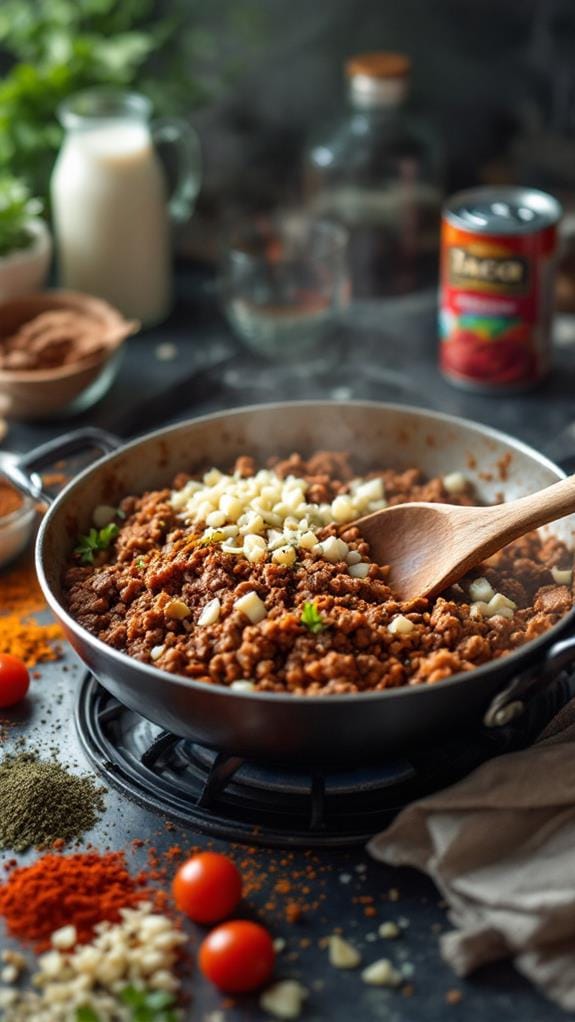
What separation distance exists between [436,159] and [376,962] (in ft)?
5.80

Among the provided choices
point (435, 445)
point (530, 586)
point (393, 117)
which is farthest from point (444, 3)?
point (530, 586)

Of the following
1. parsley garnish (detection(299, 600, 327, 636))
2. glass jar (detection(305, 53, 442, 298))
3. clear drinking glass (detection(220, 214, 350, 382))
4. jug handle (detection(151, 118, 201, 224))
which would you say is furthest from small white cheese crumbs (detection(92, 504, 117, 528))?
glass jar (detection(305, 53, 442, 298))

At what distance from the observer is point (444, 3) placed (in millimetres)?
2508

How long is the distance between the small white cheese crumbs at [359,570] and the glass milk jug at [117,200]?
113 centimetres

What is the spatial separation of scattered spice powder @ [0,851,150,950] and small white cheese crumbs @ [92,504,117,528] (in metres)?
0.48

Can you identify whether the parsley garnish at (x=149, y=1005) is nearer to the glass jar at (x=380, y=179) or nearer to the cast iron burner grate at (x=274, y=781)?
the cast iron burner grate at (x=274, y=781)

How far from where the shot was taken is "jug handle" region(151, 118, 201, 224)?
90.7 inches

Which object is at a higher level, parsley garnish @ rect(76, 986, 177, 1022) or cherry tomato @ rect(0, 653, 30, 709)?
parsley garnish @ rect(76, 986, 177, 1022)

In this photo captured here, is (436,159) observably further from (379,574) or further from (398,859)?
(398,859)

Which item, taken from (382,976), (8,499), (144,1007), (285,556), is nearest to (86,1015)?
(144,1007)

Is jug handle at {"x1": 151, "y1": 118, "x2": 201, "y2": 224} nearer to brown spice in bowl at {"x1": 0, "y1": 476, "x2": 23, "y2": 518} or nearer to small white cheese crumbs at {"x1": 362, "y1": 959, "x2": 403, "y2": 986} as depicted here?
brown spice in bowl at {"x1": 0, "y1": 476, "x2": 23, "y2": 518}

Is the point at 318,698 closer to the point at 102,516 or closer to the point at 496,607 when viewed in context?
the point at 496,607

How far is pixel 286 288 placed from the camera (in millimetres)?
2359

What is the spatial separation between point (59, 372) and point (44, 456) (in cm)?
36
